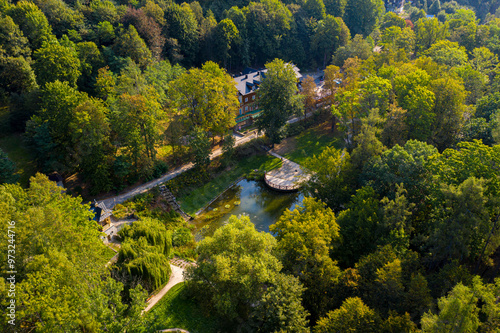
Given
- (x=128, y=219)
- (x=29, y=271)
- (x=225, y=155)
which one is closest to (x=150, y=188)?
(x=128, y=219)

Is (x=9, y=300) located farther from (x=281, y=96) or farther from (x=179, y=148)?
(x=281, y=96)

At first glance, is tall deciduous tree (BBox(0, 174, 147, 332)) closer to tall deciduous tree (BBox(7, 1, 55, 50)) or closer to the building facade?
tall deciduous tree (BBox(7, 1, 55, 50))

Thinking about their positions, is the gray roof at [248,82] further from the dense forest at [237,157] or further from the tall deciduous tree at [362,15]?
the tall deciduous tree at [362,15]

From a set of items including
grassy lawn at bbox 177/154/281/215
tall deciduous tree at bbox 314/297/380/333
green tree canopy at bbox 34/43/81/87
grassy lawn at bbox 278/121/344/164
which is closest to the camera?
tall deciduous tree at bbox 314/297/380/333

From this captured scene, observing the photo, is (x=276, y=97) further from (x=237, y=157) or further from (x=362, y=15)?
(x=362, y=15)

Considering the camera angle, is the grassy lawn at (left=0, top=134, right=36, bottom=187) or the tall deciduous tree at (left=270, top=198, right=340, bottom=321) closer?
the tall deciduous tree at (left=270, top=198, right=340, bottom=321)

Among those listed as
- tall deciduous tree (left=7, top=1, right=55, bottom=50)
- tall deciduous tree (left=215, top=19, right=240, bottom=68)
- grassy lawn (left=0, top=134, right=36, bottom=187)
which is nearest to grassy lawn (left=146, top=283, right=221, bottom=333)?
grassy lawn (left=0, top=134, right=36, bottom=187)

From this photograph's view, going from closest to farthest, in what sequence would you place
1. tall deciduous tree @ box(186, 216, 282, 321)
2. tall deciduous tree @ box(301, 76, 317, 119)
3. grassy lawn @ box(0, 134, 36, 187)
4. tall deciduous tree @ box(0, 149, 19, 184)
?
tall deciduous tree @ box(186, 216, 282, 321), tall deciduous tree @ box(0, 149, 19, 184), grassy lawn @ box(0, 134, 36, 187), tall deciduous tree @ box(301, 76, 317, 119)
